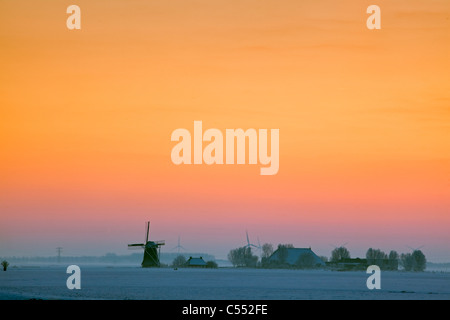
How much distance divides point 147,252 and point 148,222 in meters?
8.58

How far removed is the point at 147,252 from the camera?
197m
